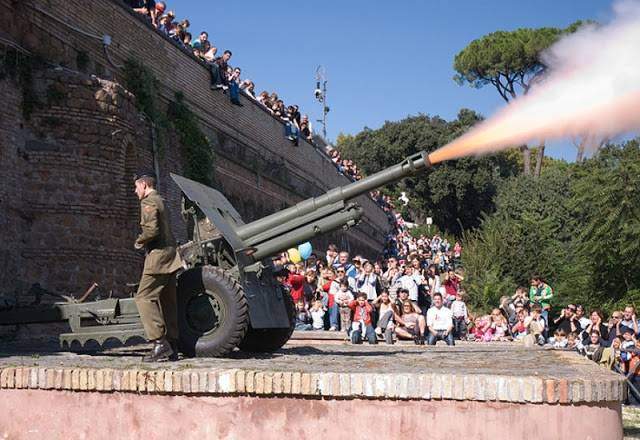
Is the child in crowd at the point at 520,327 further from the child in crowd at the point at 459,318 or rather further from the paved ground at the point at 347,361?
the paved ground at the point at 347,361

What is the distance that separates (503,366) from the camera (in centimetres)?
964

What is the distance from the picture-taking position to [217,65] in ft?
91.3

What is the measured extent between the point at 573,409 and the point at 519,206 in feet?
168

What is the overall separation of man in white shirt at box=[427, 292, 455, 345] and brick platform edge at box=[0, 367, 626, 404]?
9.48m

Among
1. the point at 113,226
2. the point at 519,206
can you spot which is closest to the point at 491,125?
the point at 113,226

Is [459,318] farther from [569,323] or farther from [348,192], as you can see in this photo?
[348,192]

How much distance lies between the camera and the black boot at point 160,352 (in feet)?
31.8

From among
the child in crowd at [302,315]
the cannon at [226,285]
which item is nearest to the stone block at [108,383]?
the cannon at [226,285]

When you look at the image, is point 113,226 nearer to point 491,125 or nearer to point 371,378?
point 491,125

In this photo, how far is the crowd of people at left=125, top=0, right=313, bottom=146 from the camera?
2397 cm

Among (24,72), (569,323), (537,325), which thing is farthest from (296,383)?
(569,323)

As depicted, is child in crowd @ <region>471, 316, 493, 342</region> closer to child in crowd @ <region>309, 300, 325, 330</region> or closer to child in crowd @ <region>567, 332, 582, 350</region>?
child in crowd @ <region>567, 332, 582, 350</region>

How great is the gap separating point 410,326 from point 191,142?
876cm

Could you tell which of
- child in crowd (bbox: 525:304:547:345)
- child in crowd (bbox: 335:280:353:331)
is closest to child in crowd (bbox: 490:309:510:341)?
child in crowd (bbox: 525:304:547:345)
